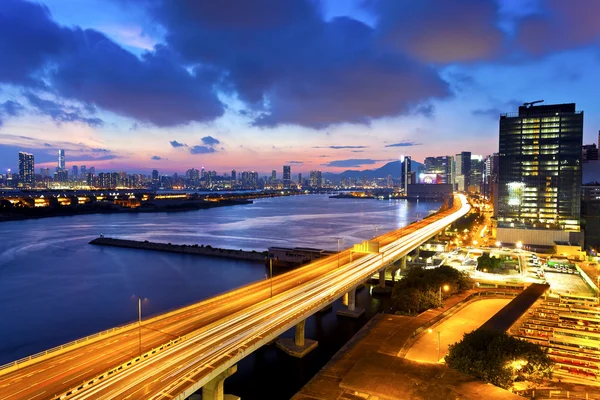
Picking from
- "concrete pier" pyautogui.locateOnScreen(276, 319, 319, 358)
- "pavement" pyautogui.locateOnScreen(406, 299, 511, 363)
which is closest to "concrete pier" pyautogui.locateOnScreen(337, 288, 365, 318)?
"concrete pier" pyautogui.locateOnScreen(276, 319, 319, 358)

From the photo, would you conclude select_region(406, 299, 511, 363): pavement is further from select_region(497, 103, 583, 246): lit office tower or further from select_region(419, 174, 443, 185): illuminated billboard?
select_region(419, 174, 443, 185): illuminated billboard

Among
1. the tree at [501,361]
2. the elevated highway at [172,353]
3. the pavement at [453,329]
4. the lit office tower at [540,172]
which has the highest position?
the lit office tower at [540,172]

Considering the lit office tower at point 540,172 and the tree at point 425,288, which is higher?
the lit office tower at point 540,172

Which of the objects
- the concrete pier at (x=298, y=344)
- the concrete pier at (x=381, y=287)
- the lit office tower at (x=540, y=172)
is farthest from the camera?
the lit office tower at (x=540, y=172)

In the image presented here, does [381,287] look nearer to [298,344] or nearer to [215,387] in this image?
[298,344]

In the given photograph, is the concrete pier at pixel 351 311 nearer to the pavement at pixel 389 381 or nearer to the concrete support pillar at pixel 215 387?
the pavement at pixel 389 381

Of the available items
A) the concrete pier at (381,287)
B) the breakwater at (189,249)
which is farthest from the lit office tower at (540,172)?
the breakwater at (189,249)

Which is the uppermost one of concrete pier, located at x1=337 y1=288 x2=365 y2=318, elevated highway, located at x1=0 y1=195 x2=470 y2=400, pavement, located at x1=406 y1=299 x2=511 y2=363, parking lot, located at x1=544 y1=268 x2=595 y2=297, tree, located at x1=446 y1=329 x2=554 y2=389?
elevated highway, located at x1=0 y1=195 x2=470 y2=400
